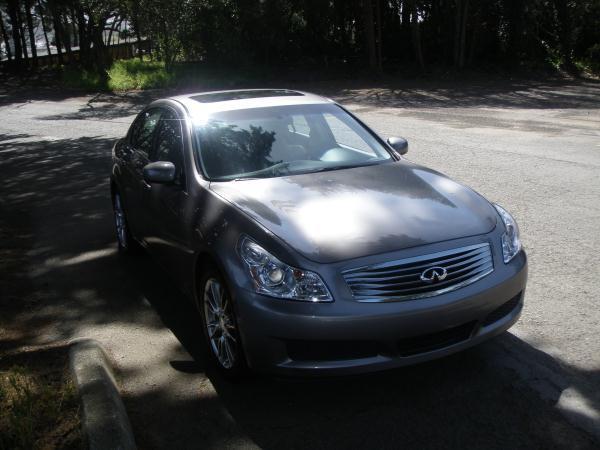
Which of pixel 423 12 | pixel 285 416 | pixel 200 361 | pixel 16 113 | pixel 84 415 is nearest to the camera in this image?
Answer: pixel 84 415

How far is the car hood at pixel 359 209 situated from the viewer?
3607mm

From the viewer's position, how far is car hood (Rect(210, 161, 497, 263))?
11.8 ft

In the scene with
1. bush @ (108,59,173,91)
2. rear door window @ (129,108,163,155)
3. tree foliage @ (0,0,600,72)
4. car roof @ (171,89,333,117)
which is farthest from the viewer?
bush @ (108,59,173,91)

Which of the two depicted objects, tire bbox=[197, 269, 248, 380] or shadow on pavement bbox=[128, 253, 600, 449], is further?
tire bbox=[197, 269, 248, 380]

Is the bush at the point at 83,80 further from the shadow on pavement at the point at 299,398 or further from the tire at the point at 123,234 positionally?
the shadow on pavement at the point at 299,398

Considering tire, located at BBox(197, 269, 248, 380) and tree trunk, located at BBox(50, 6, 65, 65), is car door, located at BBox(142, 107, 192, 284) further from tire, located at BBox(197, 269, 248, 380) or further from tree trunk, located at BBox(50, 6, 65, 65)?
tree trunk, located at BBox(50, 6, 65, 65)

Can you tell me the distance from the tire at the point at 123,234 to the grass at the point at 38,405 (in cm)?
239

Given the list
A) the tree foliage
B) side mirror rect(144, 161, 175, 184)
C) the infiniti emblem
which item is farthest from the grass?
the tree foliage

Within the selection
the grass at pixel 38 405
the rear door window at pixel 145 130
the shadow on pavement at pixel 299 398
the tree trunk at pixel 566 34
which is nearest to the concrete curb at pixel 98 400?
the grass at pixel 38 405

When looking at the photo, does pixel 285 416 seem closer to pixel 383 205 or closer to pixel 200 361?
pixel 200 361

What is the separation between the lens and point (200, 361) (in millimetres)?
4301

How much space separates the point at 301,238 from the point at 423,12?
2692cm

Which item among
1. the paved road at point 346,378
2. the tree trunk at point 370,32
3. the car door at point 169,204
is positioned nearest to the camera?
the paved road at point 346,378

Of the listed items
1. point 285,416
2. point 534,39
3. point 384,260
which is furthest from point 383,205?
point 534,39
